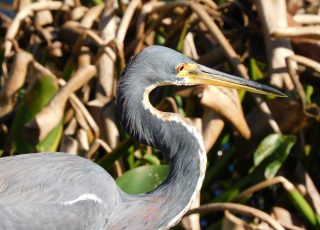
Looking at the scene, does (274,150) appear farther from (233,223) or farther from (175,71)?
(175,71)

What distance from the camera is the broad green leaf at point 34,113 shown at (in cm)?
507

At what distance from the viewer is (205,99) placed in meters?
4.71

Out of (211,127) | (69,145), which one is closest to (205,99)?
(211,127)

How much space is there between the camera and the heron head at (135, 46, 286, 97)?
12.7 feet

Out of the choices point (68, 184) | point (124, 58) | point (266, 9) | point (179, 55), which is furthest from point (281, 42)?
→ point (68, 184)

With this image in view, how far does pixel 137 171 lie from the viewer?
4633mm

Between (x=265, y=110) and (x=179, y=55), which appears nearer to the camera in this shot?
(x=179, y=55)

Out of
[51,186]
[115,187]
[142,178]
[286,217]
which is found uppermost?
[51,186]

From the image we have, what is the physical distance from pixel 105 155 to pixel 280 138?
85cm

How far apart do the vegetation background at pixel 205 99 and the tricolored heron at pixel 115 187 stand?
1.74ft

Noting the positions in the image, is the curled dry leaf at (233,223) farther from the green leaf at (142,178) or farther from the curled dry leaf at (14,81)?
the curled dry leaf at (14,81)

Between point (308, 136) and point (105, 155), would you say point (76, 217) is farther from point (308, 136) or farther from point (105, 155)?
point (308, 136)

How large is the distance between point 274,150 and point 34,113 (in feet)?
4.13

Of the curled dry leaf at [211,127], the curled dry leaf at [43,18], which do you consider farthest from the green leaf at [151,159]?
the curled dry leaf at [43,18]
